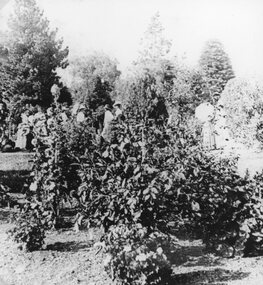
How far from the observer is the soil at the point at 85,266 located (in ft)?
15.6

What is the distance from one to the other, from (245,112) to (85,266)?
8.99 meters

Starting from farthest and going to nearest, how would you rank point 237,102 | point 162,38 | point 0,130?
point 162,38
point 237,102
point 0,130

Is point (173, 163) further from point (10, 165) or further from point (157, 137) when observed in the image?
point (10, 165)

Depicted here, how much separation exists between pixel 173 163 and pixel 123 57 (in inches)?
1860

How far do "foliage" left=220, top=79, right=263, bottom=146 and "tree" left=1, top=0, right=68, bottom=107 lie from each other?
397 inches

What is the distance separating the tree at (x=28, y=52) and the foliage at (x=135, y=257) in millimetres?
15724

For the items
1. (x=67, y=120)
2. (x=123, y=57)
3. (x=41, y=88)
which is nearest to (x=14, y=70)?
(x=41, y=88)

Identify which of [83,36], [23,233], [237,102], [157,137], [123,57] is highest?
[83,36]

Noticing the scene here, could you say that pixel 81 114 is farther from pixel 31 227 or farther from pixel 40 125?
pixel 31 227

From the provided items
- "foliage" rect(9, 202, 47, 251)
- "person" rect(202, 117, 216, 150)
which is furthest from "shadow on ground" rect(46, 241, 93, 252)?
"person" rect(202, 117, 216, 150)

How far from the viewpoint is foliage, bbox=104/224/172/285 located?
4164 mm

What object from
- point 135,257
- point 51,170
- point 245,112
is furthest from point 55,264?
point 245,112

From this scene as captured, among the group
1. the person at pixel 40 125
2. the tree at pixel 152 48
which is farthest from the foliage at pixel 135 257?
the tree at pixel 152 48

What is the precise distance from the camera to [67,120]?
559 cm
